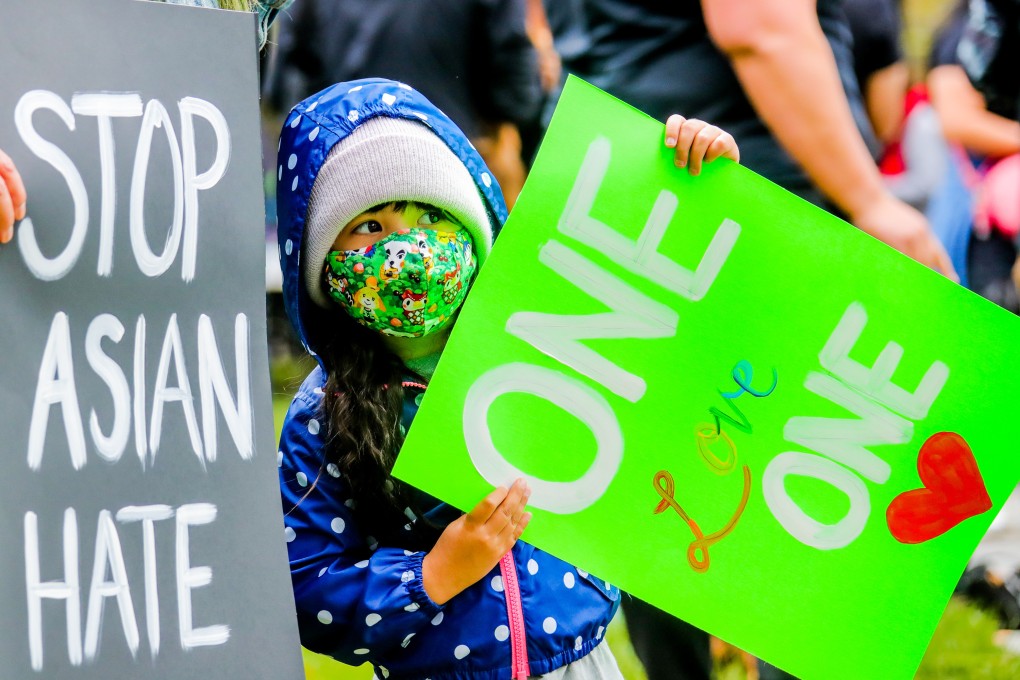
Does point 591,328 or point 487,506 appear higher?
point 591,328

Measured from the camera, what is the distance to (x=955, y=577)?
4.20ft

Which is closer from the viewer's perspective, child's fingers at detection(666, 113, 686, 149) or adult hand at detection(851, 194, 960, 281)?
child's fingers at detection(666, 113, 686, 149)

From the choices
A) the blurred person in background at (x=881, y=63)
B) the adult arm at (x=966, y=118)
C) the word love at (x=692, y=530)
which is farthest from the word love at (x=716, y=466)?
the adult arm at (x=966, y=118)

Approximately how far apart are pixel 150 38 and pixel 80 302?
26cm

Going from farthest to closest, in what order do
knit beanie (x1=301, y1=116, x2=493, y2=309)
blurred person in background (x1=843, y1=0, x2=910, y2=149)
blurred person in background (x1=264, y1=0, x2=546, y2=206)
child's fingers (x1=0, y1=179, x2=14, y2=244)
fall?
blurred person in background (x1=843, y1=0, x2=910, y2=149), blurred person in background (x1=264, y1=0, x2=546, y2=206), knit beanie (x1=301, y1=116, x2=493, y2=309), child's fingers (x1=0, y1=179, x2=14, y2=244)

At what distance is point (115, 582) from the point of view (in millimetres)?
998

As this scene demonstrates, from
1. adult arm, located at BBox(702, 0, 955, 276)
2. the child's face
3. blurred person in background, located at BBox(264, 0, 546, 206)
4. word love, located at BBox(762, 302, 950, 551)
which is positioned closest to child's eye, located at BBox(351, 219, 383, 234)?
the child's face

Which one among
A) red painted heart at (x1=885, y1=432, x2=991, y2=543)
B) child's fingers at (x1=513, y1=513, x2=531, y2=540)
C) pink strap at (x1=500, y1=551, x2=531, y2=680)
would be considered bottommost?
pink strap at (x1=500, y1=551, x2=531, y2=680)

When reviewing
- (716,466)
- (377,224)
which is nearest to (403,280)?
(377,224)

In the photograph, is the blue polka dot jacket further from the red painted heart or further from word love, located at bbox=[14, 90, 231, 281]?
the red painted heart

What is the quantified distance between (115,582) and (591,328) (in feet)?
1.80

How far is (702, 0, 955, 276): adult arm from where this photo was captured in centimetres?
227

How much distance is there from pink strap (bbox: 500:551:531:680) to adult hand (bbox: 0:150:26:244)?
2.11ft

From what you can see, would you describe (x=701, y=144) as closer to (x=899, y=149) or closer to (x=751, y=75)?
(x=751, y=75)
